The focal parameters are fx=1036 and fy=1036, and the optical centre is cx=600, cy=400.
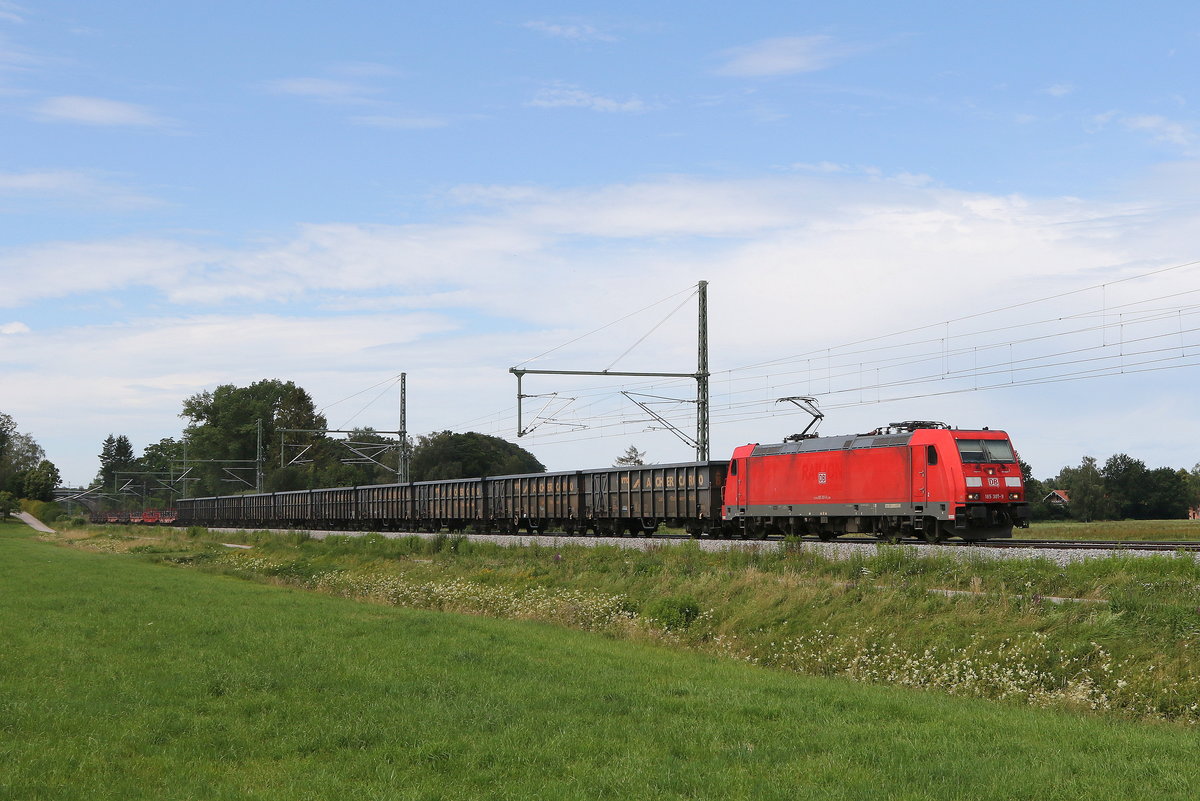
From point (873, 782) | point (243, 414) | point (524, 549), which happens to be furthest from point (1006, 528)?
point (243, 414)

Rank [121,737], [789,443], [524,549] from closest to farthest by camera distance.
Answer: [121,737], [789,443], [524,549]

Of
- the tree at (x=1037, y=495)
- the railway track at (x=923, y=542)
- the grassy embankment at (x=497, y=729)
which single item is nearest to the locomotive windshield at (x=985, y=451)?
the railway track at (x=923, y=542)

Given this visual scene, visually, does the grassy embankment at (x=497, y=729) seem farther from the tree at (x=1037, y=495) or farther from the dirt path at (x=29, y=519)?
the dirt path at (x=29, y=519)

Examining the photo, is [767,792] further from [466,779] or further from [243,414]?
[243,414]

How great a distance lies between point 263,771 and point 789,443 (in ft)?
90.5

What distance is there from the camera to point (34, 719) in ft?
36.4

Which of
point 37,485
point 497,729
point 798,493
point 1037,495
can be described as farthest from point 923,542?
point 37,485

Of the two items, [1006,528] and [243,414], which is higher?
[243,414]

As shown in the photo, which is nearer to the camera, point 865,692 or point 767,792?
point 767,792

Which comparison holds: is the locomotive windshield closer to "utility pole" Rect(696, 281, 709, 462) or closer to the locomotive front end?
the locomotive front end

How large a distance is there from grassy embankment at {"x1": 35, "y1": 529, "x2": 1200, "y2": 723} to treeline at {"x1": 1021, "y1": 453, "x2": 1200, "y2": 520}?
3515 inches

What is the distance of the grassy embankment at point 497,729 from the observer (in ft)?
29.3

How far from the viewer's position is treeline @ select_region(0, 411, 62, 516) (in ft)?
435

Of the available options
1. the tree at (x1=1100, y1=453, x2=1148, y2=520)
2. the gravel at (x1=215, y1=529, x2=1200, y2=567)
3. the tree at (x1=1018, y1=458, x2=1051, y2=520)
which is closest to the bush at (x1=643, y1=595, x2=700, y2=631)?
the gravel at (x1=215, y1=529, x2=1200, y2=567)
